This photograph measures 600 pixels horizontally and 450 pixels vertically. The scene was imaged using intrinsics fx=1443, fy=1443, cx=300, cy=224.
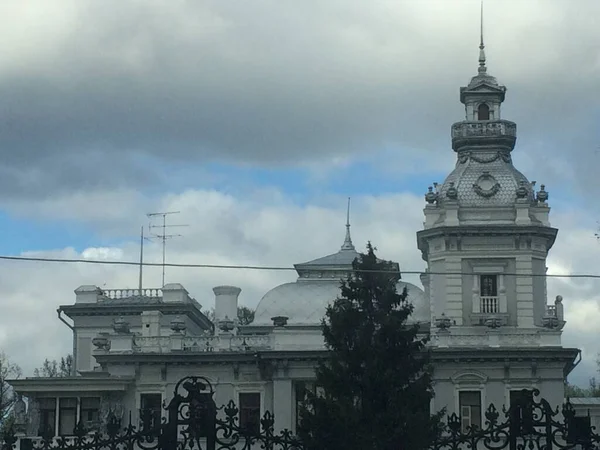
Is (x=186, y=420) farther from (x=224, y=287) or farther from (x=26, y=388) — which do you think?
(x=224, y=287)

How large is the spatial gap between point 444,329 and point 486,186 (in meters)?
8.56

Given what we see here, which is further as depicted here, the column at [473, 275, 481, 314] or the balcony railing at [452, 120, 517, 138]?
the balcony railing at [452, 120, 517, 138]

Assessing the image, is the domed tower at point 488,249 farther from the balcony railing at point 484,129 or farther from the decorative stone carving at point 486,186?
the balcony railing at point 484,129

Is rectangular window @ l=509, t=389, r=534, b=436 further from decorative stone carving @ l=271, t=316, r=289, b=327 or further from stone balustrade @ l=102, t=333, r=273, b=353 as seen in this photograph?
stone balustrade @ l=102, t=333, r=273, b=353

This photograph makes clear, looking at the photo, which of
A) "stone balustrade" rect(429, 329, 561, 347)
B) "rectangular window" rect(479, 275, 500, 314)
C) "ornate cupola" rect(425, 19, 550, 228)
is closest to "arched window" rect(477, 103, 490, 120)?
"ornate cupola" rect(425, 19, 550, 228)

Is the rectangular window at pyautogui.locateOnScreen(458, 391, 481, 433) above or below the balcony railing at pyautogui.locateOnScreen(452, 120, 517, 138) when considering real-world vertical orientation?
below

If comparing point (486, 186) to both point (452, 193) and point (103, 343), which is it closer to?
point (452, 193)

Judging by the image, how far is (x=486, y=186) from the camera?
64.1 meters

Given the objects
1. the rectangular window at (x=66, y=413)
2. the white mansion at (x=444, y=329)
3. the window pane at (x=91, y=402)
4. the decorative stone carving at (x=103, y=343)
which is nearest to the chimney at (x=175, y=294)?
the white mansion at (x=444, y=329)

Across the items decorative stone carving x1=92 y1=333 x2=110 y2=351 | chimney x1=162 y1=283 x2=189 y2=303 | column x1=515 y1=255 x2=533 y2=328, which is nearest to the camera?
decorative stone carving x1=92 y1=333 x2=110 y2=351

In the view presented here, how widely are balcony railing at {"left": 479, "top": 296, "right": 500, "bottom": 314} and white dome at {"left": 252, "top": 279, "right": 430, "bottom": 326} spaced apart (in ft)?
10.5

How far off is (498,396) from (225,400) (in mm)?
11116

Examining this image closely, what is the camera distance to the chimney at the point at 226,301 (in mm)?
66688

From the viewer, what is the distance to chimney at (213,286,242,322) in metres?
66.7
